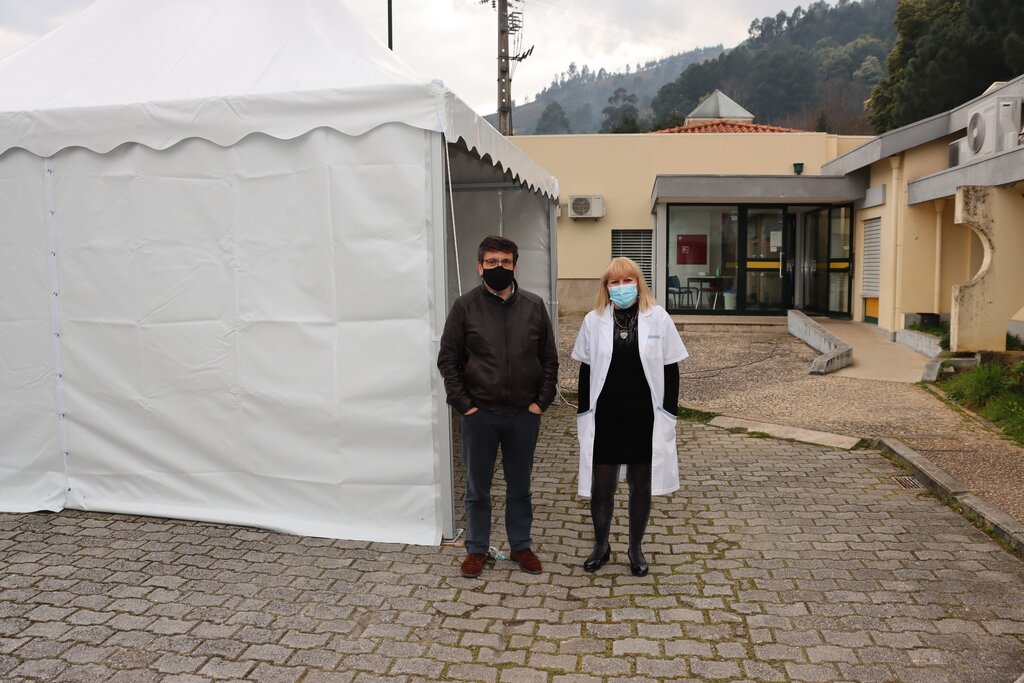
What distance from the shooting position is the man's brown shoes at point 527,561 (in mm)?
4598

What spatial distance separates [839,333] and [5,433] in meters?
13.4

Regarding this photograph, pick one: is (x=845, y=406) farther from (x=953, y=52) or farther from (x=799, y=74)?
(x=799, y=74)

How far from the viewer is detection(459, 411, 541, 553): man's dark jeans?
14.6 ft

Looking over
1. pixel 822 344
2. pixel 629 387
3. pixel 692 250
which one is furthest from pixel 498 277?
pixel 692 250

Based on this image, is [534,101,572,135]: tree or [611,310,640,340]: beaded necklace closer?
[611,310,640,340]: beaded necklace

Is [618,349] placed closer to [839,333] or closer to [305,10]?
[305,10]

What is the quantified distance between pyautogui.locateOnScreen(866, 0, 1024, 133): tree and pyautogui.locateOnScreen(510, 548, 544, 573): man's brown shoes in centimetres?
2670

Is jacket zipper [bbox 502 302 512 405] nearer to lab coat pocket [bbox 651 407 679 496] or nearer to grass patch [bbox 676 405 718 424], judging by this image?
lab coat pocket [bbox 651 407 679 496]

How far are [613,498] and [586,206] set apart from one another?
16.2m

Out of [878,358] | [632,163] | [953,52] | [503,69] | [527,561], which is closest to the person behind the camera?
[527,561]

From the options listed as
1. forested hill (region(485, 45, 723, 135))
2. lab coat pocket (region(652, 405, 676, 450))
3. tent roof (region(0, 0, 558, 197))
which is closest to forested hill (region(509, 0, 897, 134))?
tent roof (region(0, 0, 558, 197))

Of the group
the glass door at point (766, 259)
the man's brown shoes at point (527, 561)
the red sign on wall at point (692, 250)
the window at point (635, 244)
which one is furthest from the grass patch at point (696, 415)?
the window at point (635, 244)

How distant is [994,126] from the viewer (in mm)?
11023

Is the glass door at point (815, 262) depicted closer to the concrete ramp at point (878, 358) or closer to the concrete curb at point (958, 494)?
the concrete ramp at point (878, 358)
